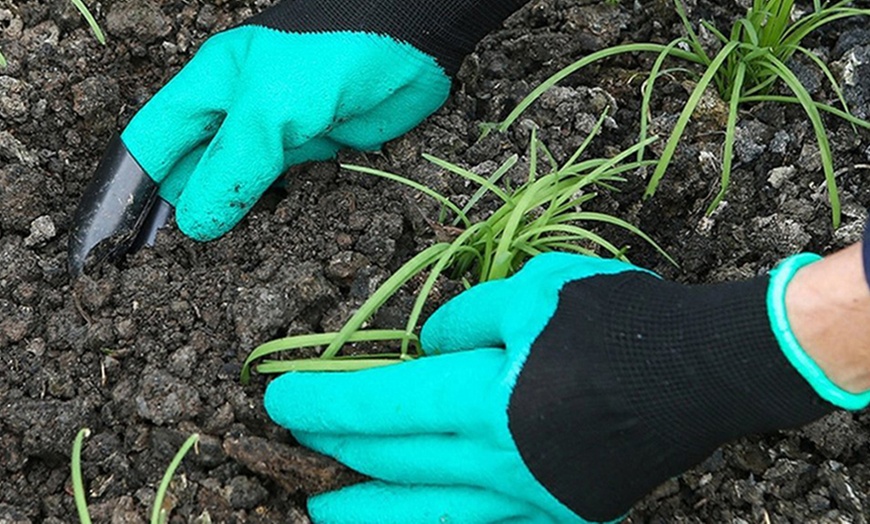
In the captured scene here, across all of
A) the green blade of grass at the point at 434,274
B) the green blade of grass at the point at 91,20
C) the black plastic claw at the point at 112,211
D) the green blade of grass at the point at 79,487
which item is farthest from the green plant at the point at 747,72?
the green blade of grass at the point at 79,487

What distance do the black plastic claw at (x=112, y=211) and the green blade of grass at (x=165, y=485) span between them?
42cm

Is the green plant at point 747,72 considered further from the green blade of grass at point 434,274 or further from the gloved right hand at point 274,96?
the green blade of grass at point 434,274

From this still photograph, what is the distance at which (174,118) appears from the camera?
1745mm

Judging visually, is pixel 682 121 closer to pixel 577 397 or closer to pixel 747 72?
pixel 747 72

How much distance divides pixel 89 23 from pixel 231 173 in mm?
506

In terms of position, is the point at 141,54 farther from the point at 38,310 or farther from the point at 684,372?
the point at 684,372

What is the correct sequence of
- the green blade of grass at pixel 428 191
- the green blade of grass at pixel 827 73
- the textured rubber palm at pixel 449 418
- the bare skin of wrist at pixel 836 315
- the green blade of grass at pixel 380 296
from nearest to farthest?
the bare skin of wrist at pixel 836 315 → the textured rubber palm at pixel 449 418 → the green blade of grass at pixel 380 296 → the green blade of grass at pixel 428 191 → the green blade of grass at pixel 827 73

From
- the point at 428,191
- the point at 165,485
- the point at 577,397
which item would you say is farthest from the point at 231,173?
the point at 577,397

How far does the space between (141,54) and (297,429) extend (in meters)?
0.87

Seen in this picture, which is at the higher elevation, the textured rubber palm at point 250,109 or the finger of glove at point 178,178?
the textured rubber palm at point 250,109

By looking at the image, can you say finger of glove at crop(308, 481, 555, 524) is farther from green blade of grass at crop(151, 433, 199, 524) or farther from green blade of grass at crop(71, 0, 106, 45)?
green blade of grass at crop(71, 0, 106, 45)

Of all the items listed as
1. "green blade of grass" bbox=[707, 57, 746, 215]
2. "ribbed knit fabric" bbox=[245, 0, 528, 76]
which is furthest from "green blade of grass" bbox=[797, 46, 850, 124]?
"ribbed knit fabric" bbox=[245, 0, 528, 76]

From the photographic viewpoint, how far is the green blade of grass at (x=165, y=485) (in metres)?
1.38

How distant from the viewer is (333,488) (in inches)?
60.0
